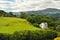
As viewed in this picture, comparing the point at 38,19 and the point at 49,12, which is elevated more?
the point at 49,12

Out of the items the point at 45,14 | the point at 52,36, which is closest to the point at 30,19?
the point at 45,14

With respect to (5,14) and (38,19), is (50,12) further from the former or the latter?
(5,14)

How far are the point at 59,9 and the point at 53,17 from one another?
5.80ft

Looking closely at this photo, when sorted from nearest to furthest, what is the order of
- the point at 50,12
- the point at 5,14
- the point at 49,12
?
the point at 49,12
the point at 50,12
the point at 5,14

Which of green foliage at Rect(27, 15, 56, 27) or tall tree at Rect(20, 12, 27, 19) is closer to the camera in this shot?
green foliage at Rect(27, 15, 56, 27)

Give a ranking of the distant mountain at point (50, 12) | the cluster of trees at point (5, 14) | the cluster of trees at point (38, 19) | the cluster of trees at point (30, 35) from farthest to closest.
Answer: the cluster of trees at point (5, 14) → the distant mountain at point (50, 12) → the cluster of trees at point (38, 19) → the cluster of trees at point (30, 35)

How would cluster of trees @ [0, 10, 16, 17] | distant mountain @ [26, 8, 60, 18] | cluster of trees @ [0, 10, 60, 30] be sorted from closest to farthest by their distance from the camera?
cluster of trees @ [0, 10, 60, 30] → distant mountain @ [26, 8, 60, 18] → cluster of trees @ [0, 10, 16, 17]

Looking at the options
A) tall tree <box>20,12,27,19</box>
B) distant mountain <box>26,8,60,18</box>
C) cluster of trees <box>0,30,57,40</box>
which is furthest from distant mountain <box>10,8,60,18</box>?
cluster of trees <box>0,30,57,40</box>

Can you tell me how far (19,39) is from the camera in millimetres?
19750

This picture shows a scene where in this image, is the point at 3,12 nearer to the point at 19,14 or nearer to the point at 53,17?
the point at 19,14

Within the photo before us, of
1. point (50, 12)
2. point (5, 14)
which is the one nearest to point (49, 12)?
point (50, 12)

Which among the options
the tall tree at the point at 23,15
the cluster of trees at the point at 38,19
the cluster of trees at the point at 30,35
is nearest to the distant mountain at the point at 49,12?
the tall tree at the point at 23,15

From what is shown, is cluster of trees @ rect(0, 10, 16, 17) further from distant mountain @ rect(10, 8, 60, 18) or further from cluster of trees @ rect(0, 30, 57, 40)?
cluster of trees @ rect(0, 30, 57, 40)

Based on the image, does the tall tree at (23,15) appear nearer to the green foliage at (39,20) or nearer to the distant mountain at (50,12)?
the distant mountain at (50,12)
